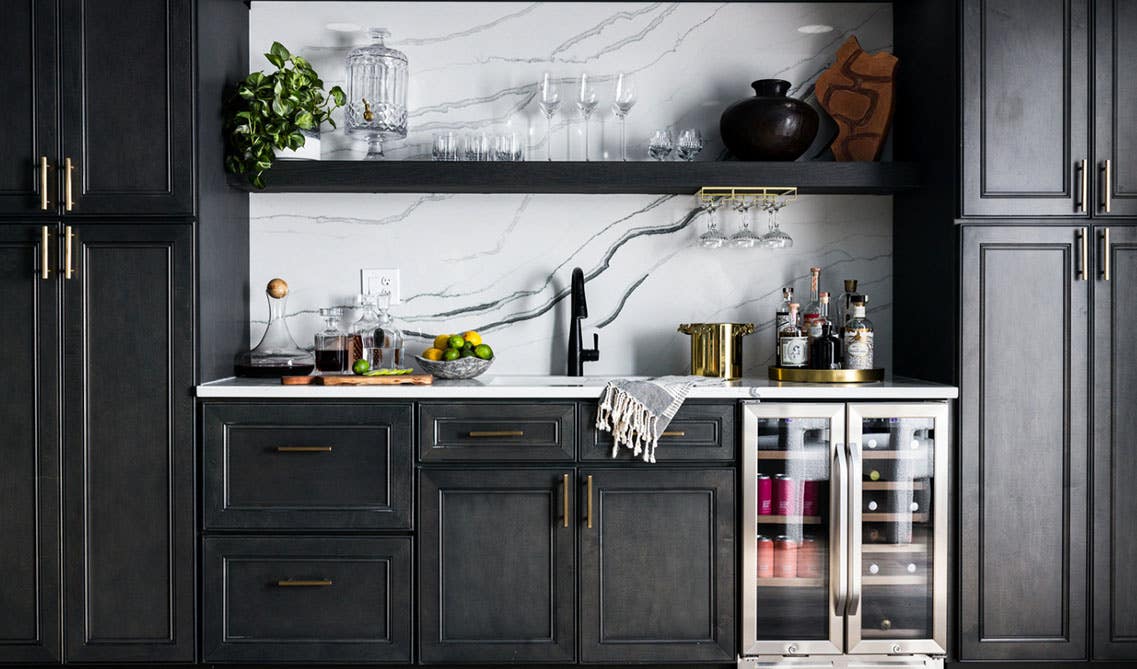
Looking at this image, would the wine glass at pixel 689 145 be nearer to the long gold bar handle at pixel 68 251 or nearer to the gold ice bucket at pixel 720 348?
the gold ice bucket at pixel 720 348

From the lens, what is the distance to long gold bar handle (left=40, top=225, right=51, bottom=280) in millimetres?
2355

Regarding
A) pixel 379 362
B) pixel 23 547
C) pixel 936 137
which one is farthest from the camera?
pixel 379 362

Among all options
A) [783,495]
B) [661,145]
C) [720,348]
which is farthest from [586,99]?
[783,495]

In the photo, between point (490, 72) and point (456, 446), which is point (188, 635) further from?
point (490, 72)

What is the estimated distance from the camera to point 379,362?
2.81m

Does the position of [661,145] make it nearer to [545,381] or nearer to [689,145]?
[689,145]

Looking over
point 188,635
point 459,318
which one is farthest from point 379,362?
point 188,635

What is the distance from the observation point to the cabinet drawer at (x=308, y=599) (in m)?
2.39

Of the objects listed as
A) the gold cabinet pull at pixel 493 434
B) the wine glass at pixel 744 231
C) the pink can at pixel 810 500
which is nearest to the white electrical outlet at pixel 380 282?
the gold cabinet pull at pixel 493 434

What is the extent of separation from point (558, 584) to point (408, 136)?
1.61 metres

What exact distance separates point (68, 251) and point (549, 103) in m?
1.52

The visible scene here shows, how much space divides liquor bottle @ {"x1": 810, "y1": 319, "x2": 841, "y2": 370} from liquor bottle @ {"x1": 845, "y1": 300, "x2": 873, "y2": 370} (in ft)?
0.10

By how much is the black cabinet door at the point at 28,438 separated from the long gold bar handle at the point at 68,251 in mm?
47

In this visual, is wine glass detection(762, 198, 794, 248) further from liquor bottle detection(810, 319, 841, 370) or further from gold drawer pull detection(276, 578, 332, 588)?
gold drawer pull detection(276, 578, 332, 588)
